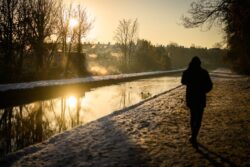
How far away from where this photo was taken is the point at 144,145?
7.72m

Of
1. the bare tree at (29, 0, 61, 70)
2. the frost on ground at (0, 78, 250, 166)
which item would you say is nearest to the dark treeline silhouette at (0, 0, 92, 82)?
the bare tree at (29, 0, 61, 70)

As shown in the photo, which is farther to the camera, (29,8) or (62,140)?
(29,8)

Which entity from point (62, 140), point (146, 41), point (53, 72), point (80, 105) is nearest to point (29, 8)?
point (53, 72)

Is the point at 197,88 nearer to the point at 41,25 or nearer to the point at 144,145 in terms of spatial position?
the point at 144,145

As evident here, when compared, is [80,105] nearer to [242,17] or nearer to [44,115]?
[44,115]

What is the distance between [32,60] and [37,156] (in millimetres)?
32741

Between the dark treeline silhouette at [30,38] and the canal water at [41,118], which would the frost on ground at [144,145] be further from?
the dark treeline silhouette at [30,38]

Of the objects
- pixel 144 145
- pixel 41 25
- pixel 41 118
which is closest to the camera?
pixel 144 145

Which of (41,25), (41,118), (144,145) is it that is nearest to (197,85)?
(144,145)

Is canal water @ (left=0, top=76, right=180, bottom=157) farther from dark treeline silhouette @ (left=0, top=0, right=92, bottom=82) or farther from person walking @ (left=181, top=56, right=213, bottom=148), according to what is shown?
dark treeline silhouette @ (left=0, top=0, right=92, bottom=82)

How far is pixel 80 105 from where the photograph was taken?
678 inches

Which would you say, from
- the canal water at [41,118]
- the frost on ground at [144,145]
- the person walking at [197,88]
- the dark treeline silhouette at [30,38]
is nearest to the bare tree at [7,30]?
the dark treeline silhouette at [30,38]

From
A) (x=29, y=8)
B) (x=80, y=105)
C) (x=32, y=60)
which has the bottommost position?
(x=80, y=105)

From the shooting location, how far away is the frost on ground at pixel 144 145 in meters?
6.41
